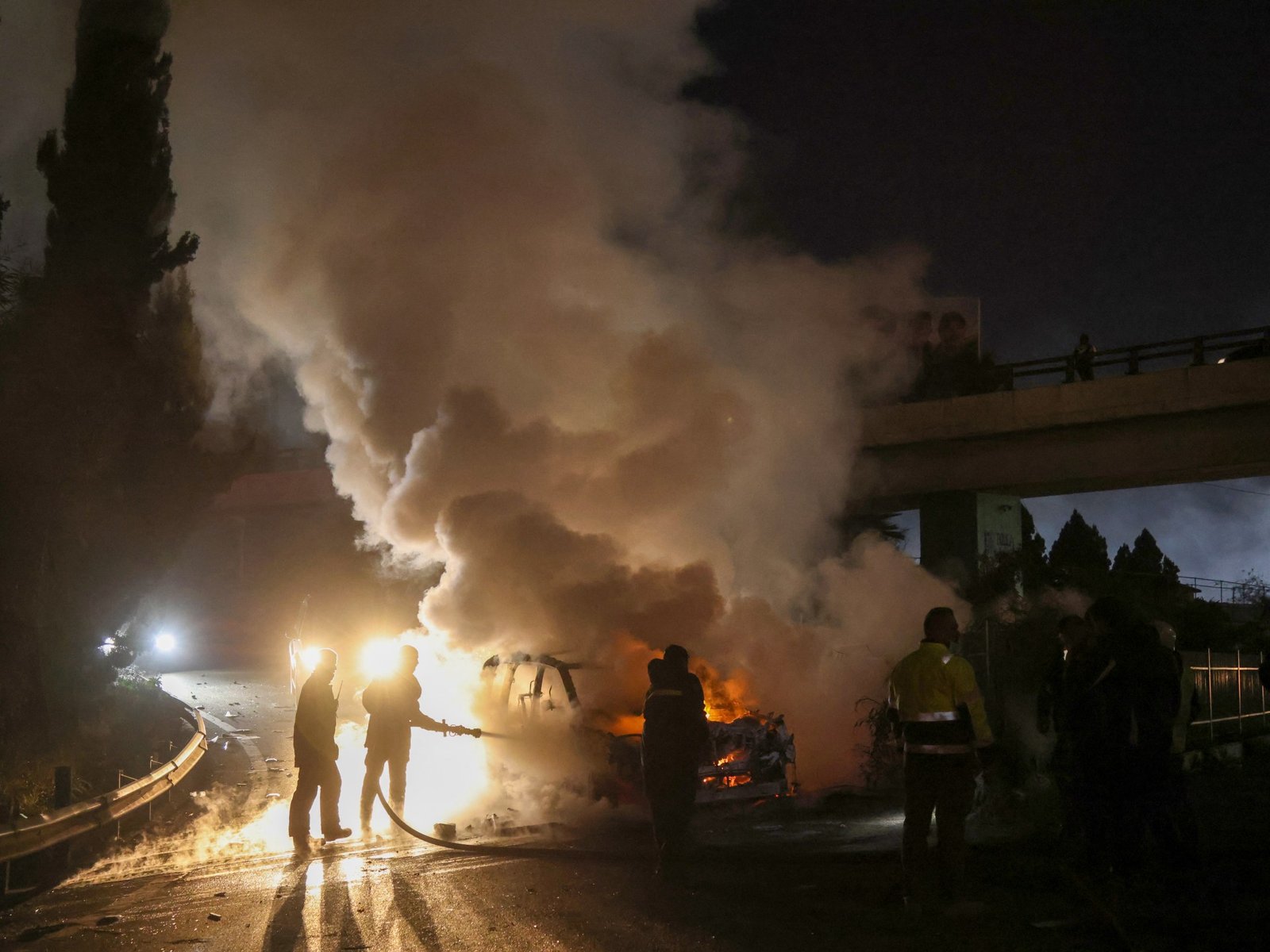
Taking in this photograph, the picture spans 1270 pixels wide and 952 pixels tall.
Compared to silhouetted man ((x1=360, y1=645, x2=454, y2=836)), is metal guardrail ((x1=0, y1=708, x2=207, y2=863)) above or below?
below

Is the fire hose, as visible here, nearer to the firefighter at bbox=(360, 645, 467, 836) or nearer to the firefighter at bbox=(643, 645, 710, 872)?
the firefighter at bbox=(643, 645, 710, 872)

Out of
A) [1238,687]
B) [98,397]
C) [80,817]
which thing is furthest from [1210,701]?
[98,397]

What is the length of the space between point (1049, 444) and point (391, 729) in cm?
1713

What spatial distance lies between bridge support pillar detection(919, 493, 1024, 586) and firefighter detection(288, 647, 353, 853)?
688 inches

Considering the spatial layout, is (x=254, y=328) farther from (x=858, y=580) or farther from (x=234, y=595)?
(x=234, y=595)

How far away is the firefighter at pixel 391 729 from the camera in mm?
10062

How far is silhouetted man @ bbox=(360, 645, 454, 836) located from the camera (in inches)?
396

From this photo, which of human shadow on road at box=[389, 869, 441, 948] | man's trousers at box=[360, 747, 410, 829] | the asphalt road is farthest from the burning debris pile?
human shadow on road at box=[389, 869, 441, 948]

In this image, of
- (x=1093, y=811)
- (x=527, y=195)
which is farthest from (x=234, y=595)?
(x=1093, y=811)

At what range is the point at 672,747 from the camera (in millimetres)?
7742

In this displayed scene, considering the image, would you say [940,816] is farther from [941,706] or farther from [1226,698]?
[1226,698]

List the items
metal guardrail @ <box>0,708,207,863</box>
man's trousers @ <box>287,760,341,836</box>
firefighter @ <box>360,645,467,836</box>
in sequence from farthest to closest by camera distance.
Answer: firefighter @ <box>360,645,467,836</box>, man's trousers @ <box>287,760,341,836</box>, metal guardrail @ <box>0,708,207,863</box>

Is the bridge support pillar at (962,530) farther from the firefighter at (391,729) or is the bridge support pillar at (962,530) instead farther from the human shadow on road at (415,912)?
the human shadow on road at (415,912)

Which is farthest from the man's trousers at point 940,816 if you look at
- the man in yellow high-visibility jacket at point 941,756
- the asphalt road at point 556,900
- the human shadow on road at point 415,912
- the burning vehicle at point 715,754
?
the burning vehicle at point 715,754
